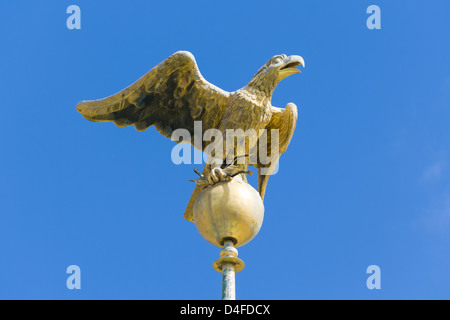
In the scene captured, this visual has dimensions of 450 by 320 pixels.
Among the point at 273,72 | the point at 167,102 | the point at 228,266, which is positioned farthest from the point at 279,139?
the point at 228,266

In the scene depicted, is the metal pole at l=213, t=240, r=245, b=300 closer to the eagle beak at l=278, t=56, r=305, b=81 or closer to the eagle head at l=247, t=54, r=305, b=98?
the eagle head at l=247, t=54, r=305, b=98

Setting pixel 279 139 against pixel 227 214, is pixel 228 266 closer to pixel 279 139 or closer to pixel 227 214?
pixel 227 214

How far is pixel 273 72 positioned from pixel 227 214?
158 inches

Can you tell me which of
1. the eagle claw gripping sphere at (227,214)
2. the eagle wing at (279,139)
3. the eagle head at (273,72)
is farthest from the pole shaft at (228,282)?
the eagle head at (273,72)

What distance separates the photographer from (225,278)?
40.2ft

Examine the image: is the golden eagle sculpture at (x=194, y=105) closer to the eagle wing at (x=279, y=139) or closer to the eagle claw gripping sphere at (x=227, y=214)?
the eagle wing at (x=279, y=139)

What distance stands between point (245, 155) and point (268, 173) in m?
1.32

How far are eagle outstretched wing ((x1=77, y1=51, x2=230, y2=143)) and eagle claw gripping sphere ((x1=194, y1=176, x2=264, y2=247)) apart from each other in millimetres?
2444

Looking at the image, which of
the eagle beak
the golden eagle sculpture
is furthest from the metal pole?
the eagle beak

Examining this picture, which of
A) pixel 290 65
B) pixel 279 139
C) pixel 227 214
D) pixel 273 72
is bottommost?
pixel 227 214

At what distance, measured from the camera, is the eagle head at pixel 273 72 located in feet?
49.9

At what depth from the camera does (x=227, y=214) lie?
41.3 ft
